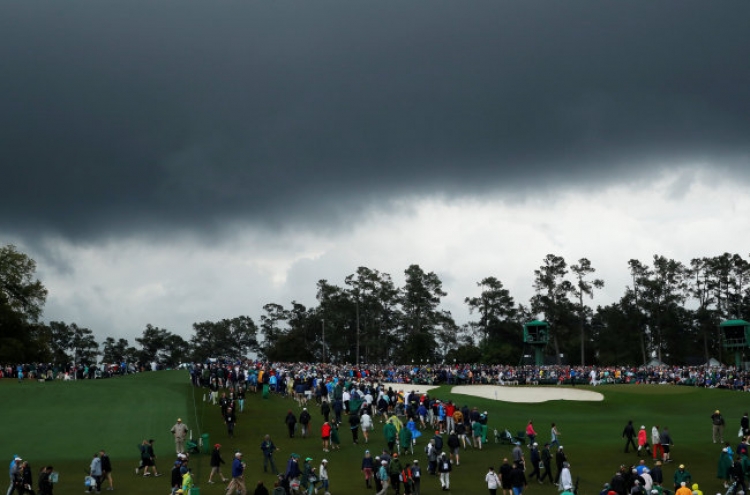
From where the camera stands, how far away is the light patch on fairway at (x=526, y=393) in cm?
6156

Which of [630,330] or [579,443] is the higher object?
[630,330]

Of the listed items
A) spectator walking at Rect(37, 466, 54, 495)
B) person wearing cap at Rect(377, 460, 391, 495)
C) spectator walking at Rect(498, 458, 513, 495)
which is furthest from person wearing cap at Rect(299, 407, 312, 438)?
spectator walking at Rect(37, 466, 54, 495)

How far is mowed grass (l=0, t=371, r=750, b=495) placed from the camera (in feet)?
92.7

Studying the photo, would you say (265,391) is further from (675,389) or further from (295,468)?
(675,389)

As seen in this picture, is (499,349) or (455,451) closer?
(455,451)

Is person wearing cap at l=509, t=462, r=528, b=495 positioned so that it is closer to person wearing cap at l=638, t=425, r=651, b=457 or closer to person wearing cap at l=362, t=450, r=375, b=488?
person wearing cap at l=362, t=450, r=375, b=488

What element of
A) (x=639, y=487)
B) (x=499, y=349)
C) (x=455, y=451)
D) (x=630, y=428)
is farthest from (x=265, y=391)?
(x=499, y=349)

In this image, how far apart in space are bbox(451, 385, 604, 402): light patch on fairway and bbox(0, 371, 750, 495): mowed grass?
6037 millimetres

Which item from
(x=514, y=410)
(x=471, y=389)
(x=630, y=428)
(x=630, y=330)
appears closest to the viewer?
(x=630, y=428)

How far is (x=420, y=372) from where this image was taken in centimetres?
7012

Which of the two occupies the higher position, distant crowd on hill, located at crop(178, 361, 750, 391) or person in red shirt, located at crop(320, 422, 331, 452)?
distant crowd on hill, located at crop(178, 361, 750, 391)

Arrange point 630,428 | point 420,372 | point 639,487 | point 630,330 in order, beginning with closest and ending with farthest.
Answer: point 639,487, point 630,428, point 420,372, point 630,330

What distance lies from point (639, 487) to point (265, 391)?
97.6 feet

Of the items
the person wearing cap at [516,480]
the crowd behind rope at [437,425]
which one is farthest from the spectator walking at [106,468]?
the person wearing cap at [516,480]
